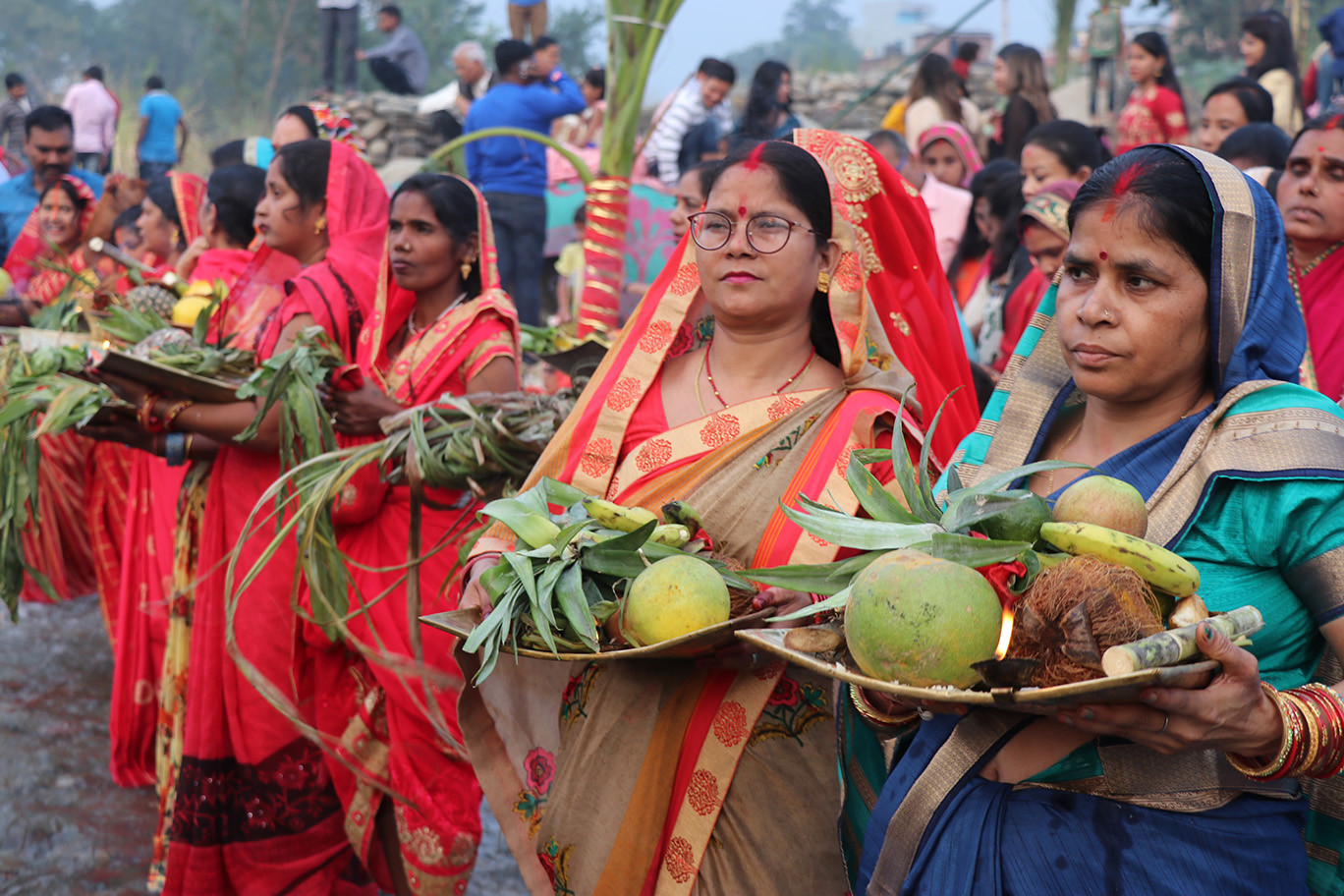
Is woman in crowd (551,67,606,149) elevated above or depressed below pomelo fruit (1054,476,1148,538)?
below

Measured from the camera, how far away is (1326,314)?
3.27 metres

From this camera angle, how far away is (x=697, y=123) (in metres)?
10.2

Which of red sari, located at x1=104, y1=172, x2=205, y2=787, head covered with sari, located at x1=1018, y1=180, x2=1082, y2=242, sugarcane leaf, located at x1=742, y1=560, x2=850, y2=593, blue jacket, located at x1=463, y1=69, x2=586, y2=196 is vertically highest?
head covered with sari, located at x1=1018, y1=180, x2=1082, y2=242

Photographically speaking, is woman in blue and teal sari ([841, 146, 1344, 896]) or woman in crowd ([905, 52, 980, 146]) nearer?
woman in blue and teal sari ([841, 146, 1344, 896])

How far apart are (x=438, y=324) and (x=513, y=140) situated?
16.3 ft

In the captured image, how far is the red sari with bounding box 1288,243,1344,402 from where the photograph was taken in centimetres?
319

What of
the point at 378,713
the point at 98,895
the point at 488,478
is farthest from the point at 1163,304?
the point at 98,895

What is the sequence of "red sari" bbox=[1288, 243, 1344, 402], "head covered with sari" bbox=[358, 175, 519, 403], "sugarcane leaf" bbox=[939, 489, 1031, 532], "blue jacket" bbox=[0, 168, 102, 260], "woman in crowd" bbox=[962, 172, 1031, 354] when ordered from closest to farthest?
"sugarcane leaf" bbox=[939, 489, 1031, 532], "red sari" bbox=[1288, 243, 1344, 402], "head covered with sari" bbox=[358, 175, 519, 403], "woman in crowd" bbox=[962, 172, 1031, 354], "blue jacket" bbox=[0, 168, 102, 260]

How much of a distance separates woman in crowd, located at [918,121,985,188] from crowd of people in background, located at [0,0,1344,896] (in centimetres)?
51

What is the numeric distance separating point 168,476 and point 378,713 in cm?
151

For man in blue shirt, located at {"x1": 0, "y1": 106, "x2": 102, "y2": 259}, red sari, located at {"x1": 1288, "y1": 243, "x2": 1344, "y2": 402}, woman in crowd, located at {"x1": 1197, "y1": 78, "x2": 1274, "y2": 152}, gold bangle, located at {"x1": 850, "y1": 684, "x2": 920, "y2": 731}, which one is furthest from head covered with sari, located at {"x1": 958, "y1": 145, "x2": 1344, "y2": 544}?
man in blue shirt, located at {"x1": 0, "y1": 106, "x2": 102, "y2": 259}

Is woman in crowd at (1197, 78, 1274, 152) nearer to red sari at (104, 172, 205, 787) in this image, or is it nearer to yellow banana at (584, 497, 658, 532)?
yellow banana at (584, 497, 658, 532)

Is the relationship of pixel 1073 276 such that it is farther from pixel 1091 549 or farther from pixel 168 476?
pixel 168 476

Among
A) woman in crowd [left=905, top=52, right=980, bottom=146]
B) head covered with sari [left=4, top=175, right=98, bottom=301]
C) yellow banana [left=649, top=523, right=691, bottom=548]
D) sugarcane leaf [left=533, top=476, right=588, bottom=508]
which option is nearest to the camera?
yellow banana [left=649, top=523, right=691, bottom=548]
